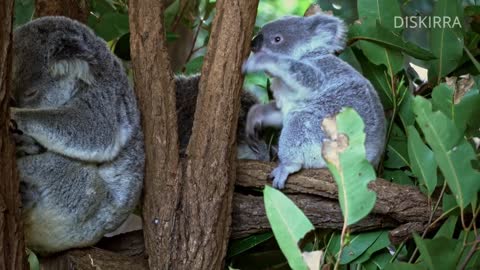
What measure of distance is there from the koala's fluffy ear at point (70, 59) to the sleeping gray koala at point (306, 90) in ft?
2.37

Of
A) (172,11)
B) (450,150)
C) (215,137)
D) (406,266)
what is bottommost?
(406,266)

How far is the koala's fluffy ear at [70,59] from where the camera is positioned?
3.26 m

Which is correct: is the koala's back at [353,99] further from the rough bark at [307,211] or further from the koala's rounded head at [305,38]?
the rough bark at [307,211]

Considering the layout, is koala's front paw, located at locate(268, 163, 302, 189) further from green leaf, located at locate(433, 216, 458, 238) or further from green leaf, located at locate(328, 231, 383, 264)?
green leaf, located at locate(433, 216, 458, 238)

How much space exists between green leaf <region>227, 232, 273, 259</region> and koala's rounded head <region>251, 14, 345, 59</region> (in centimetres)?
91

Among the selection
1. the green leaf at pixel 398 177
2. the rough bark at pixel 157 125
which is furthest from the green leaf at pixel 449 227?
the rough bark at pixel 157 125

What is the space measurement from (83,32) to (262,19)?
4.10m

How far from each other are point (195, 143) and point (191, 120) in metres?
0.67

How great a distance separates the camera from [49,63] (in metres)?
3.28

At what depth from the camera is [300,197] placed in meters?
3.38

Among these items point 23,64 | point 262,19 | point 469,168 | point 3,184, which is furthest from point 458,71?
point 262,19

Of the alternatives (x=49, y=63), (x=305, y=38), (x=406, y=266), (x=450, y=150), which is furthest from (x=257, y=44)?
(x=406, y=266)

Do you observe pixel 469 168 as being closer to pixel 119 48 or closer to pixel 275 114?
pixel 275 114

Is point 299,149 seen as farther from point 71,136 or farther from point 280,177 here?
point 71,136
